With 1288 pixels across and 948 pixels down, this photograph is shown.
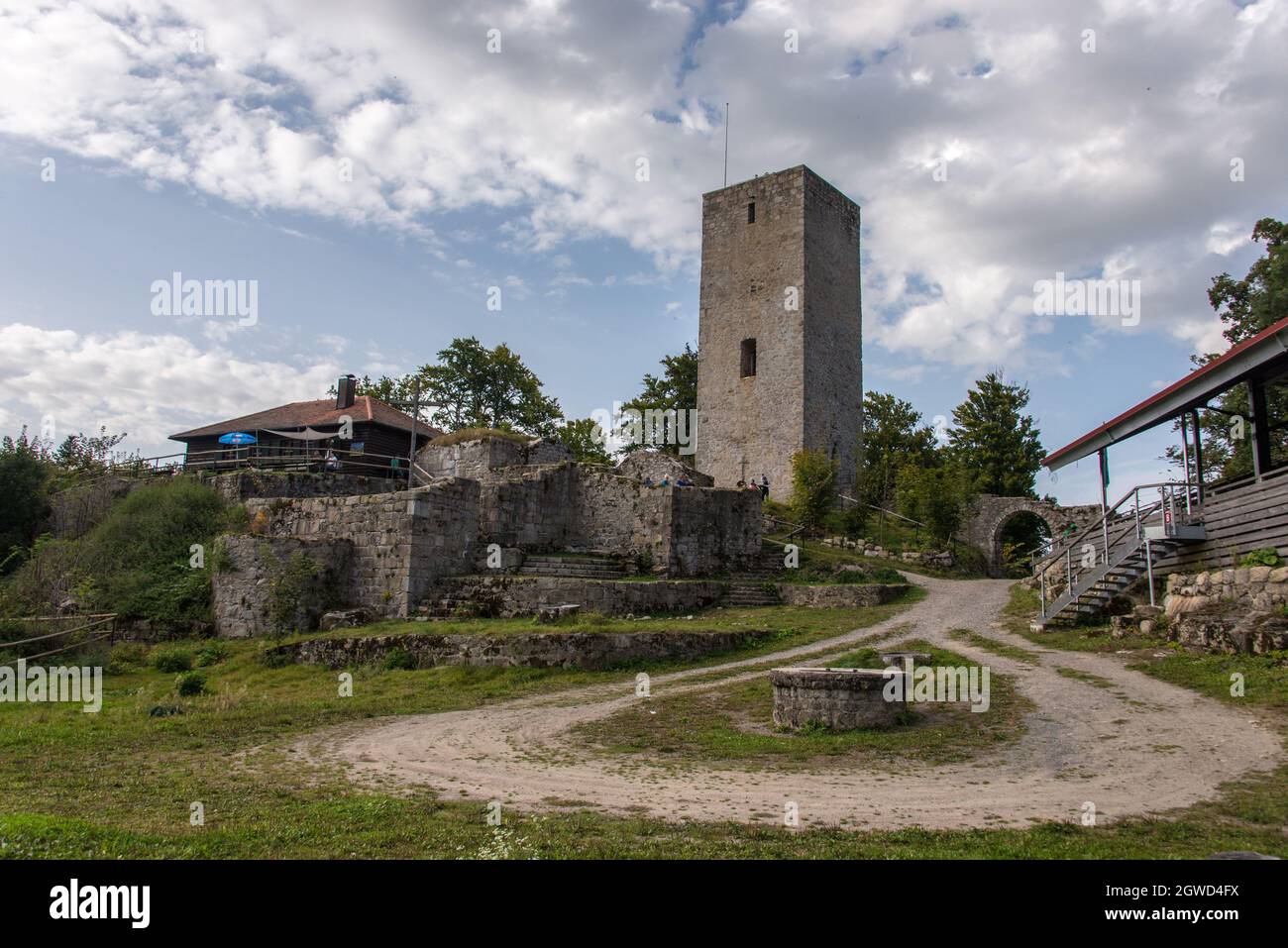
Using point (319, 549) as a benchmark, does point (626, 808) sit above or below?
below

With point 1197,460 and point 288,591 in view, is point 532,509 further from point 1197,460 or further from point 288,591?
point 1197,460

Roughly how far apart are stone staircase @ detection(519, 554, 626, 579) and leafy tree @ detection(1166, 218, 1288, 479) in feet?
55.7

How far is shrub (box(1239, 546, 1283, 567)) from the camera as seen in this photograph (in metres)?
13.9

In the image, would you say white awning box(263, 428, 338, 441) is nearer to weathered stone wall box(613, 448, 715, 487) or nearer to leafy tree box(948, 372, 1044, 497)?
weathered stone wall box(613, 448, 715, 487)

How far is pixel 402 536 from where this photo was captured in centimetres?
1967

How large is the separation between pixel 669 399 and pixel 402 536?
2839cm

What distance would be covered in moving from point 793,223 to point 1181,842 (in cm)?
3526

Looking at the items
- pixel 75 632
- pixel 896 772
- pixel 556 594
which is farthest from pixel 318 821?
pixel 75 632

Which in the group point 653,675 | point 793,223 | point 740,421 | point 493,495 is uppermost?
point 793,223

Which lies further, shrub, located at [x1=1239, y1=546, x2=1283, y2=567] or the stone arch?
the stone arch

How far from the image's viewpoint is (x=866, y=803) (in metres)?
6.70

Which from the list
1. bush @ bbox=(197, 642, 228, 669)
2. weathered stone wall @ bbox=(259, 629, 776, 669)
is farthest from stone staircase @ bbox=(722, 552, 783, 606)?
bush @ bbox=(197, 642, 228, 669)
